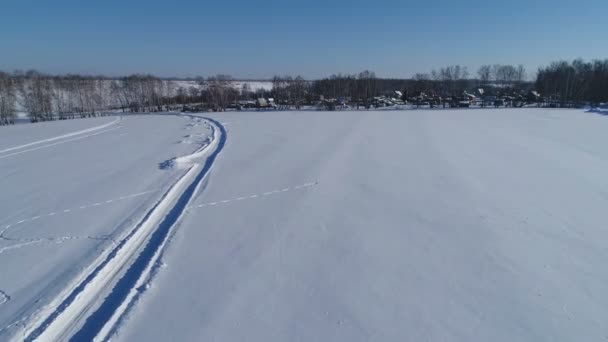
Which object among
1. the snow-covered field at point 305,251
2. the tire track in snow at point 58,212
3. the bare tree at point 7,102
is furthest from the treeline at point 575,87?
the bare tree at point 7,102

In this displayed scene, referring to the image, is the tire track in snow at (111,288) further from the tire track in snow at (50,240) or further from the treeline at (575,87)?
the treeline at (575,87)

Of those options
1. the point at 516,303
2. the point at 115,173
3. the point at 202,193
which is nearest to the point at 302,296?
the point at 516,303

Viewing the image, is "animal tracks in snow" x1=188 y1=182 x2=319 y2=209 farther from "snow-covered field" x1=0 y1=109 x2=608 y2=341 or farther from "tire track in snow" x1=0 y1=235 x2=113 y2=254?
"tire track in snow" x1=0 y1=235 x2=113 y2=254

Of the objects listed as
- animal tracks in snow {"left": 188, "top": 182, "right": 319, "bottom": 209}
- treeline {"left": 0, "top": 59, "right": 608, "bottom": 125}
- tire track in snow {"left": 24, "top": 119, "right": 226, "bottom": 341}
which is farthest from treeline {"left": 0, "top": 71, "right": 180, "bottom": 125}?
tire track in snow {"left": 24, "top": 119, "right": 226, "bottom": 341}

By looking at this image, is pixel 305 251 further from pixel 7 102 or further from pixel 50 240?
pixel 7 102

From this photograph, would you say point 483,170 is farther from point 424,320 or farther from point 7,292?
point 7,292

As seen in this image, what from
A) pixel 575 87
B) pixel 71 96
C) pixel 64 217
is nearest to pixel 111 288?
pixel 64 217
